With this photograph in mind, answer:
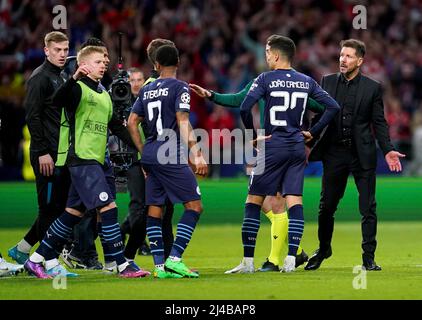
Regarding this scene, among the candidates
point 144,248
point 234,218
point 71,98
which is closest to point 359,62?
point 71,98

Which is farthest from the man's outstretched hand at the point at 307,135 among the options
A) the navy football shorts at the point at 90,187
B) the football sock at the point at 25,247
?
the football sock at the point at 25,247

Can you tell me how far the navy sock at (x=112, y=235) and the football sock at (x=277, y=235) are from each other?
1.70 m

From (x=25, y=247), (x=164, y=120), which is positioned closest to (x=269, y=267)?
(x=164, y=120)

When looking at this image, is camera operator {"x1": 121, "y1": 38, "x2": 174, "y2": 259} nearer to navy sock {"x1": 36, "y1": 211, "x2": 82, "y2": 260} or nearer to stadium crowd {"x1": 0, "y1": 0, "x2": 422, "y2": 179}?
navy sock {"x1": 36, "y1": 211, "x2": 82, "y2": 260}

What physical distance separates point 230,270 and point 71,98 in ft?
8.41

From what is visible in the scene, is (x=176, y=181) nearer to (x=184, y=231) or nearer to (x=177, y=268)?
(x=184, y=231)

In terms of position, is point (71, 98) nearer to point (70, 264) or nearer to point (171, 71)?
point (171, 71)

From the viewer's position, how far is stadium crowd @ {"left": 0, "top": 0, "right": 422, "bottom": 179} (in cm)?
2358

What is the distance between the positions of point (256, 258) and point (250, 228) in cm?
240

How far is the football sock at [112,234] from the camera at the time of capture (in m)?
10.8

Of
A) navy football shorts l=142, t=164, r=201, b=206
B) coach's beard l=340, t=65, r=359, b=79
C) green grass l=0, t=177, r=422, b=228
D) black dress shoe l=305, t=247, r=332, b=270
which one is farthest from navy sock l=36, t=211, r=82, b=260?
green grass l=0, t=177, r=422, b=228

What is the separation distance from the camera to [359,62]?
39.5ft

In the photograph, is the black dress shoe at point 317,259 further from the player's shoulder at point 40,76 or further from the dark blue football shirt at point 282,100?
the player's shoulder at point 40,76

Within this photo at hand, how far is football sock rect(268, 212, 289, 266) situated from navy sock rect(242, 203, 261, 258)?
33cm
